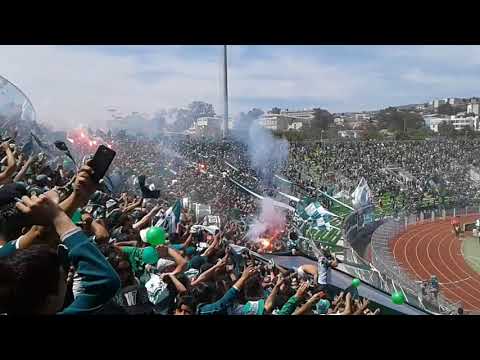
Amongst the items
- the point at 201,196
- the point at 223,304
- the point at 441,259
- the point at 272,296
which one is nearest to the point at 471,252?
the point at 441,259

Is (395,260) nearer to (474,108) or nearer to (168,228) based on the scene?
(474,108)

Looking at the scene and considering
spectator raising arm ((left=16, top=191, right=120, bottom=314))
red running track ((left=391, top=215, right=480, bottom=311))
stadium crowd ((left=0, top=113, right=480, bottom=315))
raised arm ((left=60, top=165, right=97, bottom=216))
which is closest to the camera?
spectator raising arm ((left=16, top=191, right=120, bottom=314))

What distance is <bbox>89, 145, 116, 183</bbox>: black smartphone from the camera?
3.70m

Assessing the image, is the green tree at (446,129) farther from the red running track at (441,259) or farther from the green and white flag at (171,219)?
the green and white flag at (171,219)

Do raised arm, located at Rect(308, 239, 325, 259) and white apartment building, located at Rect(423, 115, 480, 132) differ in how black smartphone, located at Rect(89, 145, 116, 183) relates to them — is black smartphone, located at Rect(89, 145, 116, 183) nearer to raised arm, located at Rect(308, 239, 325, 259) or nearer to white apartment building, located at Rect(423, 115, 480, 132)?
raised arm, located at Rect(308, 239, 325, 259)

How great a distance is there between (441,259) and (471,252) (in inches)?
7.7

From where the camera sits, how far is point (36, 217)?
3.47 m

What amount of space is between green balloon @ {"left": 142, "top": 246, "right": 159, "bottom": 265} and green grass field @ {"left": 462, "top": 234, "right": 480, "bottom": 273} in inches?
78.9

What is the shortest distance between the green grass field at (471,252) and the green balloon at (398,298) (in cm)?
49

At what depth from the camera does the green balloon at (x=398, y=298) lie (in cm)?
380

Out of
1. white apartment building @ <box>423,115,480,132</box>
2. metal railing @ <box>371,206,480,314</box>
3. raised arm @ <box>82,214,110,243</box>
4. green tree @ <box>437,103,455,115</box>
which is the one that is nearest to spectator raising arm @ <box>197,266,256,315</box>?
raised arm @ <box>82,214,110,243</box>

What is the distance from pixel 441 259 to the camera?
384cm
